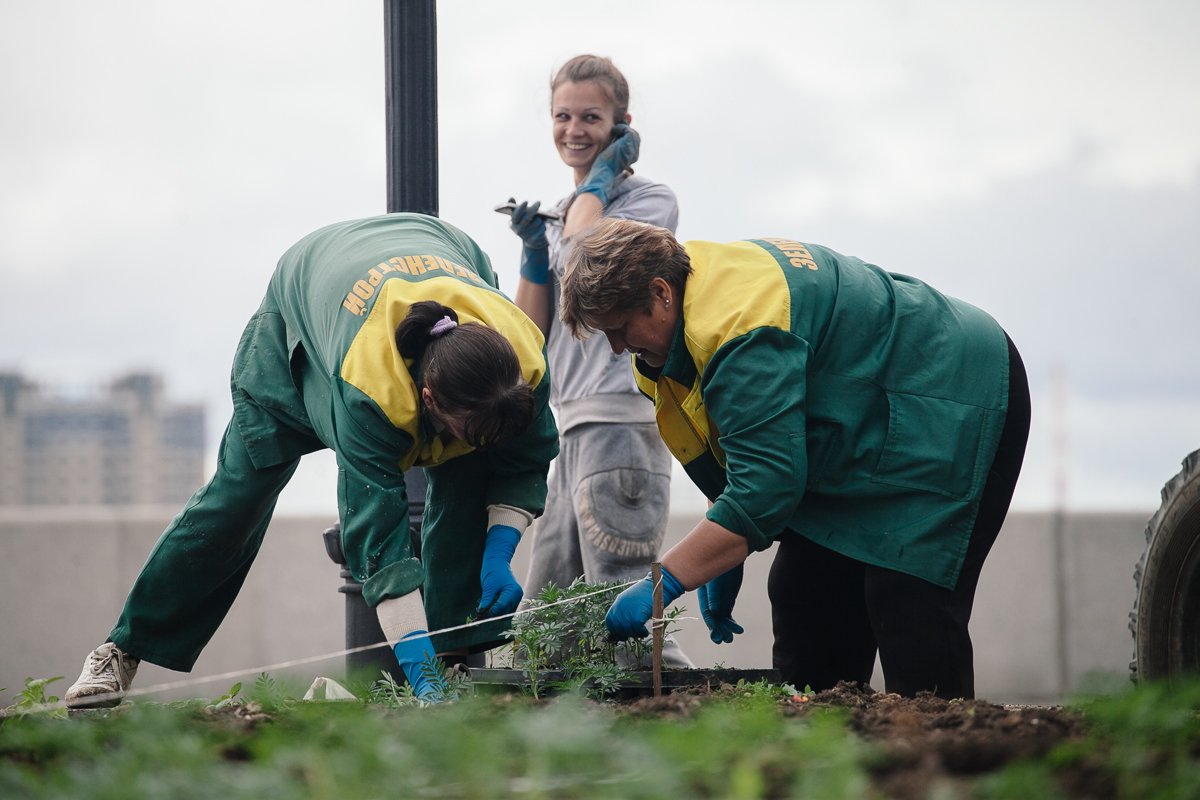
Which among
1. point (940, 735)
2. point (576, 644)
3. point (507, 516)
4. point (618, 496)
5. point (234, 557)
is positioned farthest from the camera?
point (618, 496)

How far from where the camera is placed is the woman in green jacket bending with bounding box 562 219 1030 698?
2.57 meters

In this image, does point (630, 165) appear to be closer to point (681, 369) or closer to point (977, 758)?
point (681, 369)

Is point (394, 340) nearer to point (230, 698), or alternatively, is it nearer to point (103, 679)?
point (230, 698)

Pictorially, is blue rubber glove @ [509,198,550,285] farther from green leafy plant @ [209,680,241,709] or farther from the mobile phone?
green leafy plant @ [209,680,241,709]

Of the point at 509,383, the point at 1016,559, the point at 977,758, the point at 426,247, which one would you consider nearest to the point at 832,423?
the point at 509,383

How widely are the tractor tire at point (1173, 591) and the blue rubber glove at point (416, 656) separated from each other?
1.69m

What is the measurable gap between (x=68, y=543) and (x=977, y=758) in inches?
242

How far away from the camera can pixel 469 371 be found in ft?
8.70

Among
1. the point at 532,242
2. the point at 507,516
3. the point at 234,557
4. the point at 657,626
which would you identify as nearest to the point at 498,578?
the point at 507,516

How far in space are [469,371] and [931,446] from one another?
101 cm

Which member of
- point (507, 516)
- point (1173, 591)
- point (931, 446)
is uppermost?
point (931, 446)

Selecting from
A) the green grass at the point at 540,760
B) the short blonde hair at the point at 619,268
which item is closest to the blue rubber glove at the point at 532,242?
the short blonde hair at the point at 619,268

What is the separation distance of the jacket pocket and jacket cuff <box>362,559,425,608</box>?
103 centimetres

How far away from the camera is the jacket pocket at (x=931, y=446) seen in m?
2.74
